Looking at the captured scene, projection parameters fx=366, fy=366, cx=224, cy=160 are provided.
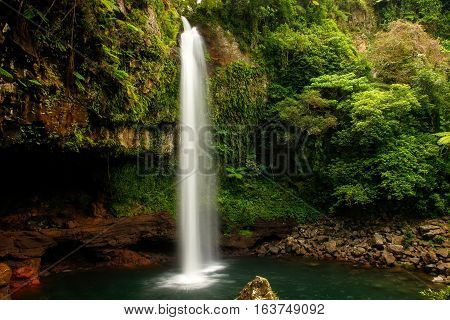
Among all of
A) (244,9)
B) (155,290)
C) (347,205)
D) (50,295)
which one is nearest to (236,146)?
(347,205)

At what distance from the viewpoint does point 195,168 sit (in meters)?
16.3

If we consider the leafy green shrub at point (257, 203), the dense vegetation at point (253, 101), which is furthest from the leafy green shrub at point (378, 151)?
the leafy green shrub at point (257, 203)

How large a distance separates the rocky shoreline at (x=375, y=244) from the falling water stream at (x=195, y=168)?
2.49m

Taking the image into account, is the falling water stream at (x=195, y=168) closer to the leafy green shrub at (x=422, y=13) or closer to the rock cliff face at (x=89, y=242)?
the rock cliff face at (x=89, y=242)

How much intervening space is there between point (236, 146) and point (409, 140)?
7432 millimetres

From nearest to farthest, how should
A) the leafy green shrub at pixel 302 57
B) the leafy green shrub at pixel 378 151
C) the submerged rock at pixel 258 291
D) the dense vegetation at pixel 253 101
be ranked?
the submerged rock at pixel 258 291
the dense vegetation at pixel 253 101
the leafy green shrub at pixel 378 151
the leafy green shrub at pixel 302 57

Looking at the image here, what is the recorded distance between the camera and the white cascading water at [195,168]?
15.3m

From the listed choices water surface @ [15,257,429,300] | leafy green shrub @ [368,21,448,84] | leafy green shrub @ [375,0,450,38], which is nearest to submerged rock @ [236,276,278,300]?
water surface @ [15,257,429,300]

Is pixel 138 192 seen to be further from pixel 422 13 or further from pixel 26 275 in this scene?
pixel 422 13

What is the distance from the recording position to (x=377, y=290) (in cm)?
1084

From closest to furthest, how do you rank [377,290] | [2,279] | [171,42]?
[2,279] → [377,290] → [171,42]

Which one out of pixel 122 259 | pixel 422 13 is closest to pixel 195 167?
pixel 122 259

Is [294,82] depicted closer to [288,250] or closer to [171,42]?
[171,42]

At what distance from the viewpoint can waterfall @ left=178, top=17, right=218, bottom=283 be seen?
15297mm
